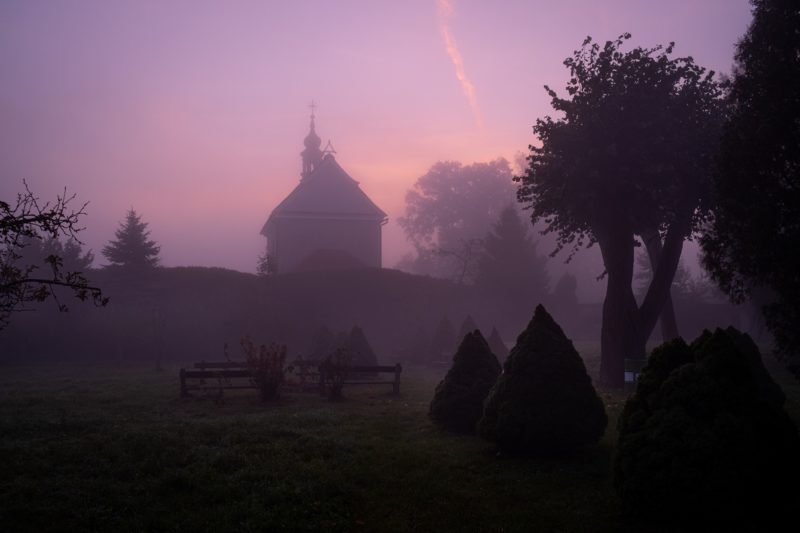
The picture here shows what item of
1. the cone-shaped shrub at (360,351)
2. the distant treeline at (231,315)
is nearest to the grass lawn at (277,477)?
the cone-shaped shrub at (360,351)

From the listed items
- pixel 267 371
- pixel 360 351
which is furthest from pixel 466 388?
pixel 360 351

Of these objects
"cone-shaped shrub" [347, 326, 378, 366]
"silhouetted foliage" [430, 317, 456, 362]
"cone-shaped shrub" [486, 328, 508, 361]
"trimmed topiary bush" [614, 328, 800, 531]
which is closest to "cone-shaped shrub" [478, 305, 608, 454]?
"trimmed topiary bush" [614, 328, 800, 531]

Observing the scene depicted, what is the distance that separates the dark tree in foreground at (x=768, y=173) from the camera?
15992mm

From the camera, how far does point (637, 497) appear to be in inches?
292

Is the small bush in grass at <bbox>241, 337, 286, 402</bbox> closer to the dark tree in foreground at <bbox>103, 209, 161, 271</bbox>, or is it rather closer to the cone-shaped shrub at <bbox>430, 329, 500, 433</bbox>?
the cone-shaped shrub at <bbox>430, 329, 500, 433</bbox>

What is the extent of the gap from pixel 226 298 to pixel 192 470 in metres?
32.2

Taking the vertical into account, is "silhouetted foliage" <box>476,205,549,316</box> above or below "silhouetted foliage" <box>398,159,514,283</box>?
below

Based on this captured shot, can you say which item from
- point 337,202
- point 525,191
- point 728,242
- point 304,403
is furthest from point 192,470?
point 337,202

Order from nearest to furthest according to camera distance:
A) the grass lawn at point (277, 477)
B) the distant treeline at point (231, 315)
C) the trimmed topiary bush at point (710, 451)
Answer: the trimmed topiary bush at point (710, 451)
the grass lawn at point (277, 477)
the distant treeline at point (231, 315)

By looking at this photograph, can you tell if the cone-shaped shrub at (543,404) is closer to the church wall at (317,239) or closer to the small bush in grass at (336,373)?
the small bush in grass at (336,373)

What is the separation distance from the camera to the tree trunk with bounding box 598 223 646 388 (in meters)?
23.1

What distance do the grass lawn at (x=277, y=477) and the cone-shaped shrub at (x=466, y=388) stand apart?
57 cm

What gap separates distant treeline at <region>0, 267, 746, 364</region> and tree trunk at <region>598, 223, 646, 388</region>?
13848 millimetres

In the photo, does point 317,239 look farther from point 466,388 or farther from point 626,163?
point 466,388
